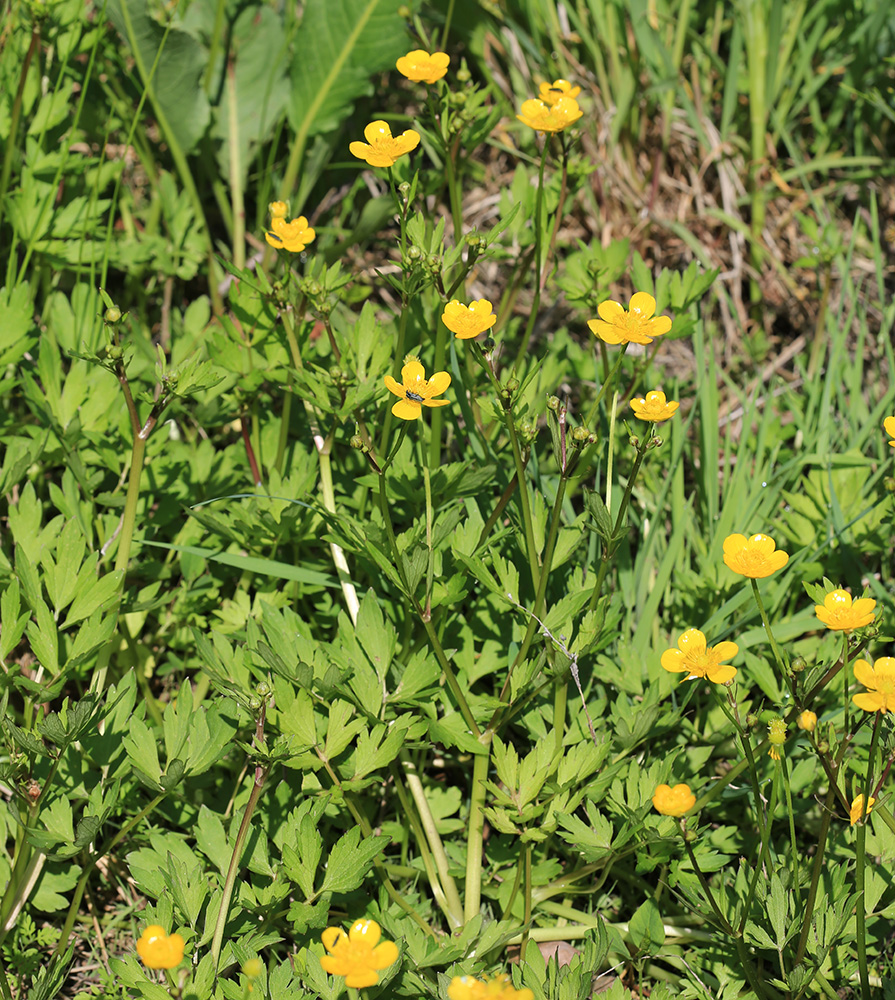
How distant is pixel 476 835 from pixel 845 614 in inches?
39.5

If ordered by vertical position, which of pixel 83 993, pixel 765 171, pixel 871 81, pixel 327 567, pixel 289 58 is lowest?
pixel 83 993

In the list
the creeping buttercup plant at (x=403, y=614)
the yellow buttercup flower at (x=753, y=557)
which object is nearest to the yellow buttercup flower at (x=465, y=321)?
the creeping buttercup plant at (x=403, y=614)

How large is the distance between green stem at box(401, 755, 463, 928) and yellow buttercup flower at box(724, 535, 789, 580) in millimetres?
915

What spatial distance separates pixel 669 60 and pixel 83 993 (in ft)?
12.2

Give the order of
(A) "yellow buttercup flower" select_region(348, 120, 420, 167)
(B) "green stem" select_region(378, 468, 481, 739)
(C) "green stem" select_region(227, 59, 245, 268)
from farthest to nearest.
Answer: (C) "green stem" select_region(227, 59, 245, 268) → (A) "yellow buttercup flower" select_region(348, 120, 420, 167) → (B) "green stem" select_region(378, 468, 481, 739)

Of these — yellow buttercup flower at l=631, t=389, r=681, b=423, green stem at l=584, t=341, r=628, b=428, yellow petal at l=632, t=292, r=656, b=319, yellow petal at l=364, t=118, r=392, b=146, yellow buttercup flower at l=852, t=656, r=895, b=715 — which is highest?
yellow petal at l=364, t=118, r=392, b=146

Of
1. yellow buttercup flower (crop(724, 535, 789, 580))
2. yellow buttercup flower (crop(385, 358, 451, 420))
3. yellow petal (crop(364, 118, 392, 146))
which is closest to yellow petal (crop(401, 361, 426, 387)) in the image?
yellow buttercup flower (crop(385, 358, 451, 420))

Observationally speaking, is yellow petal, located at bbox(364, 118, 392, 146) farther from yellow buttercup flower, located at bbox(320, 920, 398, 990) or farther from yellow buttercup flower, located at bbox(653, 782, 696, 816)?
yellow buttercup flower, located at bbox(320, 920, 398, 990)

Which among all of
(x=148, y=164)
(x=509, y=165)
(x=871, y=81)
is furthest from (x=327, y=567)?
(x=871, y=81)

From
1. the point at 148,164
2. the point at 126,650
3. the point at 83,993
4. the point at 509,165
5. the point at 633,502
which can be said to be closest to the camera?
the point at 83,993

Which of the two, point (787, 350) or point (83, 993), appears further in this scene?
point (787, 350)

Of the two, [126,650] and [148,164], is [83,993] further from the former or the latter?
[148,164]

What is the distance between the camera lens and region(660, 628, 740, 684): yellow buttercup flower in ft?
5.58

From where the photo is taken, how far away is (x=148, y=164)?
3375 millimetres
